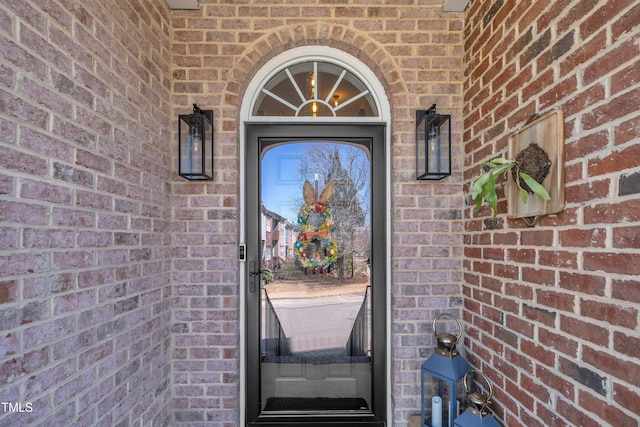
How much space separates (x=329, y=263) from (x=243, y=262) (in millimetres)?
579

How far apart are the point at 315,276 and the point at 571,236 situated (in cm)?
147

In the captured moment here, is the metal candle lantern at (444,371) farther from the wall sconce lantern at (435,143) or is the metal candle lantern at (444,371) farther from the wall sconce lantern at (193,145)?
the wall sconce lantern at (193,145)

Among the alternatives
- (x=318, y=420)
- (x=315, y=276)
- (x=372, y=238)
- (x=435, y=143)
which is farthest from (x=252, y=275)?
(x=435, y=143)

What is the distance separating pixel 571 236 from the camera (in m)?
1.19

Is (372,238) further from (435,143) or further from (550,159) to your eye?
(550,159)

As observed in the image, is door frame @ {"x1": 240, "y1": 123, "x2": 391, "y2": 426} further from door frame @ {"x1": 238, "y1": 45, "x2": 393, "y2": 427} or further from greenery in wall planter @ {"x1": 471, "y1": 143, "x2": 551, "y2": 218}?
greenery in wall planter @ {"x1": 471, "y1": 143, "x2": 551, "y2": 218}

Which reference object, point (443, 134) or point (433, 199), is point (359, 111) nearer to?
point (443, 134)

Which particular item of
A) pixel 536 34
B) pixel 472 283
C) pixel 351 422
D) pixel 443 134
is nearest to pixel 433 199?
pixel 443 134

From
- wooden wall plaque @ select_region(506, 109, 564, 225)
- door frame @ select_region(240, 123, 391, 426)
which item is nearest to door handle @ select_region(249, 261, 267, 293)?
door frame @ select_region(240, 123, 391, 426)

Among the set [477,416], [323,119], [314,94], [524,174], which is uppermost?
[314,94]

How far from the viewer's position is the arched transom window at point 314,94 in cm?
219

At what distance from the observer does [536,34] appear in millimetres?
1408

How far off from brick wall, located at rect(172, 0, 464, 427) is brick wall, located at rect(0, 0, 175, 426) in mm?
159

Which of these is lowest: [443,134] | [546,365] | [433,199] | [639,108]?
[546,365]
